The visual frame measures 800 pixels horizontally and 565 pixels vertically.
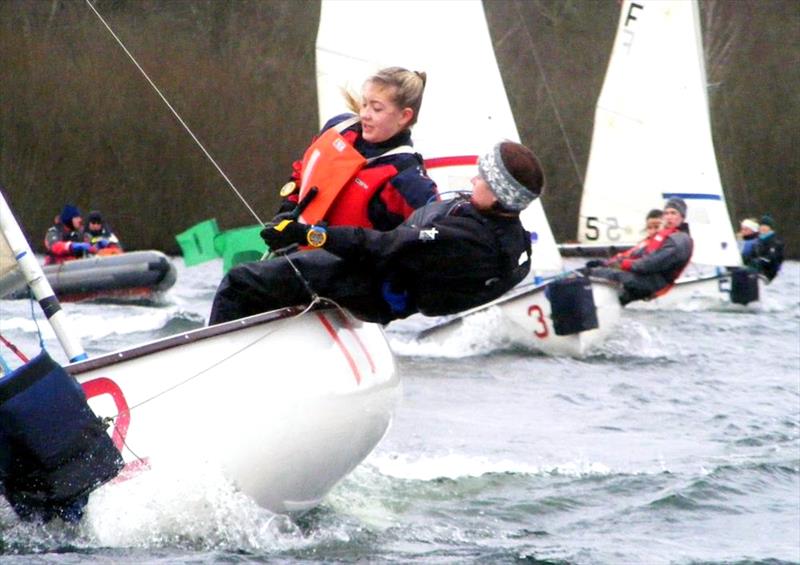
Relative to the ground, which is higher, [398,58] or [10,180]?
[398,58]

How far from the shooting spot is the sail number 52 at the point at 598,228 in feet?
62.7

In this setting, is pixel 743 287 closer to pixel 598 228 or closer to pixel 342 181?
pixel 598 228

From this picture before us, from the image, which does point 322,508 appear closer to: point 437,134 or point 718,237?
point 437,134

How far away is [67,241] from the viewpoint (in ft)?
55.4

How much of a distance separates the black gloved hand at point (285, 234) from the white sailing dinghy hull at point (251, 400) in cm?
24

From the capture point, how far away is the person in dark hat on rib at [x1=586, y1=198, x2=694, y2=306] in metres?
14.2

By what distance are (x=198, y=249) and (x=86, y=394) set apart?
13.7 ft

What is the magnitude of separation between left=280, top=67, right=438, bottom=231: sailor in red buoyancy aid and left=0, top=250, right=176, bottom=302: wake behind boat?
11.0 m

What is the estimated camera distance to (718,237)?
61.2ft

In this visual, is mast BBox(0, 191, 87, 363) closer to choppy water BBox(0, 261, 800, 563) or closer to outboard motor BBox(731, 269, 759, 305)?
choppy water BBox(0, 261, 800, 563)

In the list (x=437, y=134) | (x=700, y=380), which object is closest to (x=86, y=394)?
(x=700, y=380)

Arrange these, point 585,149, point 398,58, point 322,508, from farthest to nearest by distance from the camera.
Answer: point 585,149
point 398,58
point 322,508

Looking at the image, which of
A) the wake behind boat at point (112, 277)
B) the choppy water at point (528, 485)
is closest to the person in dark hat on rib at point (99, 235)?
the wake behind boat at point (112, 277)

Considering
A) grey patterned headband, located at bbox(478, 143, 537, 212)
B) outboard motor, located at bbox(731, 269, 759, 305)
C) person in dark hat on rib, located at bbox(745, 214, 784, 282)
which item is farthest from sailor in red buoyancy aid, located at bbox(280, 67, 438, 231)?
person in dark hat on rib, located at bbox(745, 214, 784, 282)
